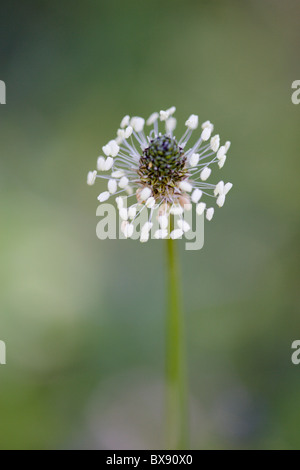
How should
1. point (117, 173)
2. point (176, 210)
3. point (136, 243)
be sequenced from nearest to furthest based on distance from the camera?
point (176, 210)
point (117, 173)
point (136, 243)

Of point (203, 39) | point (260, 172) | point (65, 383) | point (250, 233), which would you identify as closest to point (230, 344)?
point (250, 233)

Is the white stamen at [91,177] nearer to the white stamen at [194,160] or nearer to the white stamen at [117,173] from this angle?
the white stamen at [117,173]

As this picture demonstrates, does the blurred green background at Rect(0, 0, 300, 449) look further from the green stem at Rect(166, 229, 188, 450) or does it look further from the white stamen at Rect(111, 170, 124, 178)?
the white stamen at Rect(111, 170, 124, 178)

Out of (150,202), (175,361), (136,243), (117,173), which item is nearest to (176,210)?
(150,202)

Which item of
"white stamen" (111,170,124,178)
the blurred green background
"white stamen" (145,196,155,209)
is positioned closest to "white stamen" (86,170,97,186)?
"white stamen" (111,170,124,178)

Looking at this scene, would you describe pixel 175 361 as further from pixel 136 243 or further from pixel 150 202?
pixel 136 243

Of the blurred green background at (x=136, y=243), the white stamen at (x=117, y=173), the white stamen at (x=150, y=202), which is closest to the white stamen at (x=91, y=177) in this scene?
the white stamen at (x=117, y=173)
